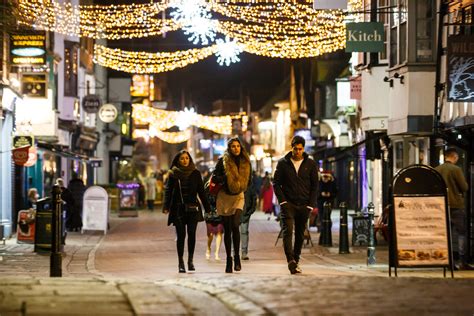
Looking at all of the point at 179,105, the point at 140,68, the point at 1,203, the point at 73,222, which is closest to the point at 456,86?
the point at 1,203

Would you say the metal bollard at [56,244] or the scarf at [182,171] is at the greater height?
the scarf at [182,171]

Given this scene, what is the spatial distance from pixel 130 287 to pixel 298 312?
243 cm

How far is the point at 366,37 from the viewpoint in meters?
23.8

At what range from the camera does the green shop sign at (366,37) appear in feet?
77.8

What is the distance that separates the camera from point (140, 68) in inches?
1545

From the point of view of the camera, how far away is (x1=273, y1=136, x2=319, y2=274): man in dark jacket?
15.0 metres

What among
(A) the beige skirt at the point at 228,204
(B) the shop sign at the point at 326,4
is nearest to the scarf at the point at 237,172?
(A) the beige skirt at the point at 228,204

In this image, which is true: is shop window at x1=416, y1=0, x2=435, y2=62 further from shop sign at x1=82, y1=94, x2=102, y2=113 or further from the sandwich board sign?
shop sign at x1=82, y1=94, x2=102, y2=113

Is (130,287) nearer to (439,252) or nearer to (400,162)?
(439,252)

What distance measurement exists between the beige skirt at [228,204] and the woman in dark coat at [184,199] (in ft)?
1.86

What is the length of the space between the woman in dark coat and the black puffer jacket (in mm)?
1696

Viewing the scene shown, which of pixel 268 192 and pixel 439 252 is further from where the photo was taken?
pixel 268 192

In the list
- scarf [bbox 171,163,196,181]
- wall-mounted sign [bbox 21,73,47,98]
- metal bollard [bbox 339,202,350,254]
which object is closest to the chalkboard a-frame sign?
scarf [bbox 171,163,196,181]

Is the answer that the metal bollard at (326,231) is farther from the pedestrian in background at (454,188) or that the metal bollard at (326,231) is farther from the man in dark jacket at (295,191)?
the man in dark jacket at (295,191)
